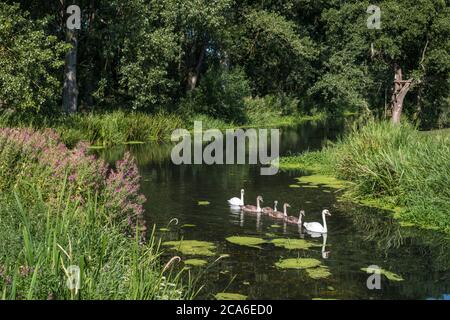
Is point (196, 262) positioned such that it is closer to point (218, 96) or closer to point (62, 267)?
point (62, 267)

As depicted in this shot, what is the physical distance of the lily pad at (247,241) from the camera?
13039 millimetres

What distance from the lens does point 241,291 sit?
997 cm

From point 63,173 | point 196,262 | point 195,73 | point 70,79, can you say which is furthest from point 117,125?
point 196,262

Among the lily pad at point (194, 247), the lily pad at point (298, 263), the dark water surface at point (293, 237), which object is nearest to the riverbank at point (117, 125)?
the dark water surface at point (293, 237)

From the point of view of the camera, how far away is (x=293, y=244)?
13125 millimetres

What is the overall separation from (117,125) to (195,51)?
2049 centimetres

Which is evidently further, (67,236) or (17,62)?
(17,62)

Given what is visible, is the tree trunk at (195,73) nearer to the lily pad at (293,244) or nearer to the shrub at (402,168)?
the shrub at (402,168)

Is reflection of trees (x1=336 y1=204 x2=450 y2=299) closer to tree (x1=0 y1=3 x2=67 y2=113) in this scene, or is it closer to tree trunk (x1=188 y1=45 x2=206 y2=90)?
tree (x1=0 y1=3 x2=67 y2=113)

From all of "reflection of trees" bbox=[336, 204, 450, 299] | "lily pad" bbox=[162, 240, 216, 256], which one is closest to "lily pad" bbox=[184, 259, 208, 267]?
"lily pad" bbox=[162, 240, 216, 256]

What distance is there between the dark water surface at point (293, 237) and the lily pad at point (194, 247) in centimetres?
23

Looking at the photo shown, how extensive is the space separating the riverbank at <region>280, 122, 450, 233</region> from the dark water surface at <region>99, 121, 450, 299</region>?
2.19 ft
